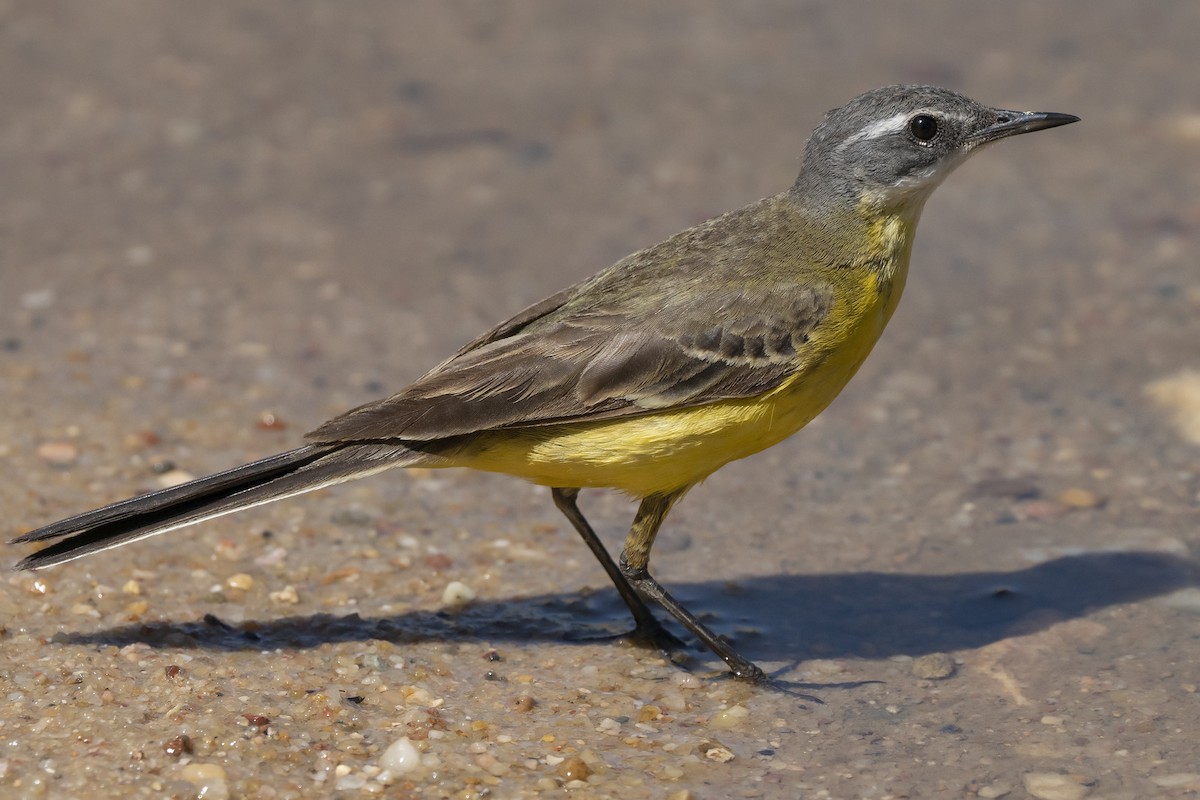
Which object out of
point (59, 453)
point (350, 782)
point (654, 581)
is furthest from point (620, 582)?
point (59, 453)

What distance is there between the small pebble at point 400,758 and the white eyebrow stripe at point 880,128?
3.28m

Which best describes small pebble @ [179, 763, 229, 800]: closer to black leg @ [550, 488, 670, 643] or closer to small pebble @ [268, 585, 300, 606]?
small pebble @ [268, 585, 300, 606]

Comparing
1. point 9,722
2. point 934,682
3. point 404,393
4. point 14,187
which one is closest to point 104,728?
point 9,722

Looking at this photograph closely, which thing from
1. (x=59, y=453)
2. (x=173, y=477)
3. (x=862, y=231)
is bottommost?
(x=173, y=477)

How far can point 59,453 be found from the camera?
7.74 meters

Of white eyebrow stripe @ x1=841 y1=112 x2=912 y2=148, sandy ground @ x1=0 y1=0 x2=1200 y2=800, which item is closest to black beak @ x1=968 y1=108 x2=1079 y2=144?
white eyebrow stripe @ x1=841 y1=112 x2=912 y2=148

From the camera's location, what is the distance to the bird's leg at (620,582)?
6864 mm

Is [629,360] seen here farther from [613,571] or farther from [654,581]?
[613,571]

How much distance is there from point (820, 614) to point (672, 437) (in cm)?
140

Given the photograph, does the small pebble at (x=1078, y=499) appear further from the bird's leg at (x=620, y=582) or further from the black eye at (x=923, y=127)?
the bird's leg at (x=620, y=582)

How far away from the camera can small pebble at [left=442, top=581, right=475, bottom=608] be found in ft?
22.7

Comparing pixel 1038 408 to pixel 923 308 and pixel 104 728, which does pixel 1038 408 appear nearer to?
pixel 923 308

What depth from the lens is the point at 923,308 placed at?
966 cm

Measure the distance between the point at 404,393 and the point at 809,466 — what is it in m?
2.77
